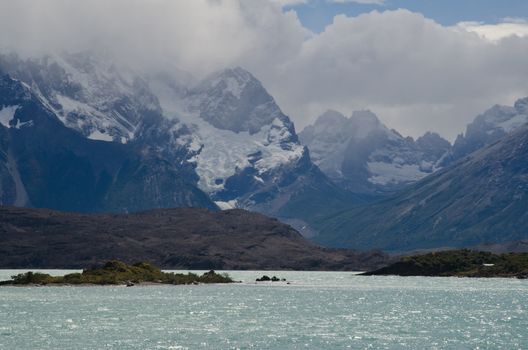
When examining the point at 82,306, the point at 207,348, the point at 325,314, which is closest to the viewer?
the point at 207,348

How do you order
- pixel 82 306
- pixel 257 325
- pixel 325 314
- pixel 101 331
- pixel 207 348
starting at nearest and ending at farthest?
pixel 207 348
pixel 101 331
pixel 257 325
pixel 325 314
pixel 82 306

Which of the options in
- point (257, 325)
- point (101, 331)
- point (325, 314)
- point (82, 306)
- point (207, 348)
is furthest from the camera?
point (82, 306)

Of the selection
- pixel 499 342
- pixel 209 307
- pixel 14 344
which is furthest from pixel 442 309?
pixel 14 344

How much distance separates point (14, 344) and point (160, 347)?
16428 mm

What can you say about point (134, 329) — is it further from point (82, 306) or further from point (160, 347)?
point (82, 306)

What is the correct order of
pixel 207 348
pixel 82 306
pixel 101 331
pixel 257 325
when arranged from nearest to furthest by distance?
pixel 207 348 → pixel 101 331 → pixel 257 325 → pixel 82 306

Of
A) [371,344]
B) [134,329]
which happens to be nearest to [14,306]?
[134,329]

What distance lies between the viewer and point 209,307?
18975 centimetres

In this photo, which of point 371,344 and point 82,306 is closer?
point 371,344

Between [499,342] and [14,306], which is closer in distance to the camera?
[499,342]

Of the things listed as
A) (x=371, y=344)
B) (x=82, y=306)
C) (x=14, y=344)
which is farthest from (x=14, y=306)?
(x=371, y=344)

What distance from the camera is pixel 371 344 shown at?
128 metres

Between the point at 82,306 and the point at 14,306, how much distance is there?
36.0 ft

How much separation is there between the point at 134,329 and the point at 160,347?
69.1 feet
